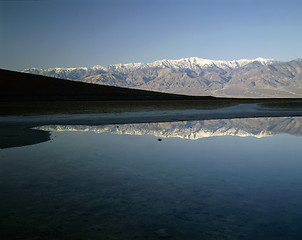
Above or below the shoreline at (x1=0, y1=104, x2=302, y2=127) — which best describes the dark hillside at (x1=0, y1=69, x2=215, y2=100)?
above

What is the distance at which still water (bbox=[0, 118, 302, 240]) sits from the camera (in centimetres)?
576

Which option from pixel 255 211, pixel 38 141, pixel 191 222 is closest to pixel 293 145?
pixel 255 211

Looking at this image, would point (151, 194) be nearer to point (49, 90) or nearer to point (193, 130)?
point (193, 130)

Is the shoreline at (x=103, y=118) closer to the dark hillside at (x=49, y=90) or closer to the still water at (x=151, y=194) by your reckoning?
the still water at (x=151, y=194)

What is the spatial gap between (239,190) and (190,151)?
5777 millimetres

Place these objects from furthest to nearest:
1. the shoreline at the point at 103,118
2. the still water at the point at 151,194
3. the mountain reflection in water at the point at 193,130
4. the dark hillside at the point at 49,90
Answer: the dark hillside at the point at 49,90 → the shoreline at the point at 103,118 → the mountain reflection in water at the point at 193,130 → the still water at the point at 151,194

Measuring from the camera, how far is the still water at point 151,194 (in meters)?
5.76

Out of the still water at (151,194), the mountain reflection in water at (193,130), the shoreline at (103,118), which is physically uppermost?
the shoreline at (103,118)

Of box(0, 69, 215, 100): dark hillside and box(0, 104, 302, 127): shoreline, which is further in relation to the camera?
box(0, 69, 215, 100): dark hillside

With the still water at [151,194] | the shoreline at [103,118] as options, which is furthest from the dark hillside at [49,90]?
the still water at [151,194]

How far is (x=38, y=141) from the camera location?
54.2ft

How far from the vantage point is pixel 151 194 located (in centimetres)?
774

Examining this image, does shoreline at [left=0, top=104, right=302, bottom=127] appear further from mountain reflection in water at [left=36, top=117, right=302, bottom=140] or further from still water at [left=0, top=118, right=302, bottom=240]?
still water at [left=0, top=118, right=302, bottom=240]

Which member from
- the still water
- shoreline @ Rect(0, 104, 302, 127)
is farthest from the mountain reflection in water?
the still water
